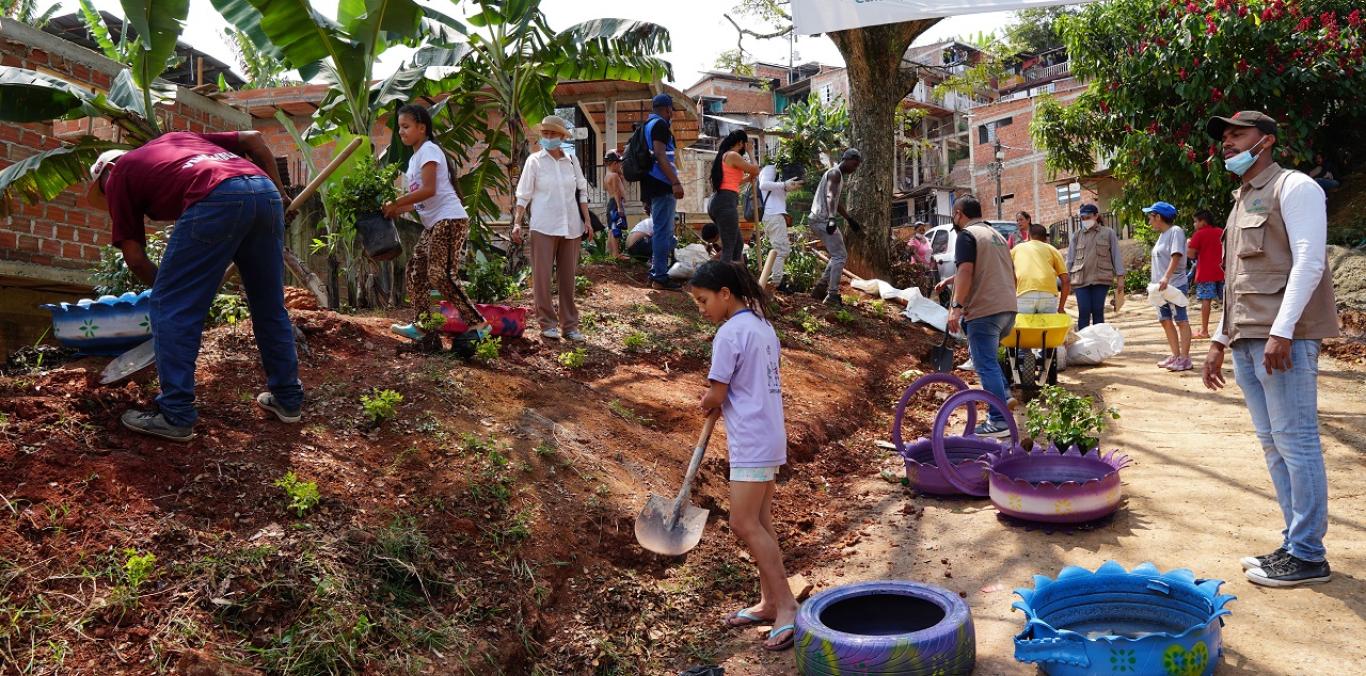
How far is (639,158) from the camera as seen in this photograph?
9398 millimetres

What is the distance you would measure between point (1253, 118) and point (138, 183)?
5053 millimetres

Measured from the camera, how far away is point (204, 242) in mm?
4156

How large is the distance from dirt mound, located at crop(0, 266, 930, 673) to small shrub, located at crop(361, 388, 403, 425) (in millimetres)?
23

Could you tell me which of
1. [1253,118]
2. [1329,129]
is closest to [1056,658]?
[1253,118]

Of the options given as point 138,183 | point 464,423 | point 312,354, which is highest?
point 138,183

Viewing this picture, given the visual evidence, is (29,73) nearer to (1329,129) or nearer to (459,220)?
(459,220)

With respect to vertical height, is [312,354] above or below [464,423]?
above

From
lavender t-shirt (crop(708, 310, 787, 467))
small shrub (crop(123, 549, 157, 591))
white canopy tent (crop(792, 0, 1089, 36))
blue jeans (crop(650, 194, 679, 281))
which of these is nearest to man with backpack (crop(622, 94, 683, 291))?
blue jeans (crop(650, 194, 679, 281))

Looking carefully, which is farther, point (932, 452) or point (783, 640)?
point (932, 452)

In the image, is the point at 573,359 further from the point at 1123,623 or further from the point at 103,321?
the point at 1123,623

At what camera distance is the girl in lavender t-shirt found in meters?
4.05

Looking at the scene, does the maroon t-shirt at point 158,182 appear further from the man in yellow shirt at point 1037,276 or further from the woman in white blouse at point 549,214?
the man in yellow shirt at point 1037,276

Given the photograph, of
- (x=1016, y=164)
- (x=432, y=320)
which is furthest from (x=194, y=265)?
(x=1016, y=164)

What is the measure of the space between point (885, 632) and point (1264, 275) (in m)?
2.29
